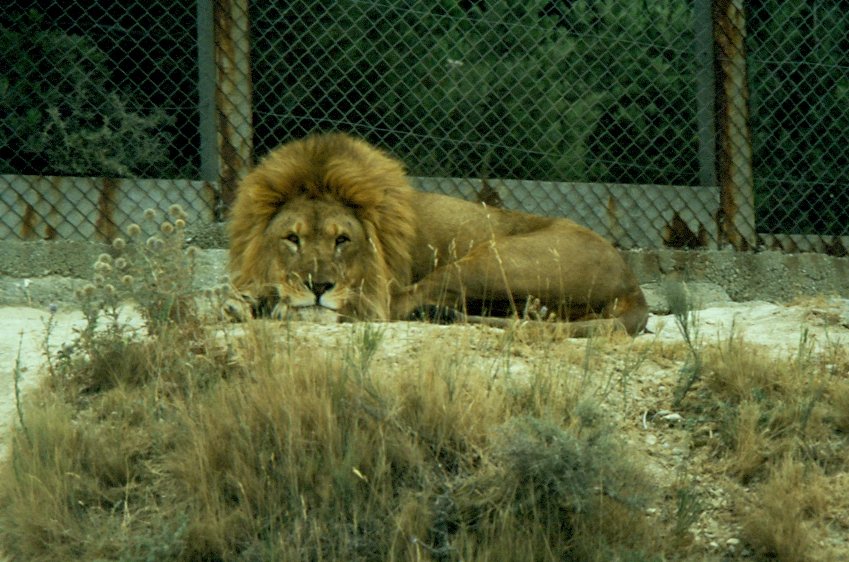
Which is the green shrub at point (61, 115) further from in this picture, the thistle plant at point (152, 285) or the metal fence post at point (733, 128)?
the metal fence post at point (733, 128)

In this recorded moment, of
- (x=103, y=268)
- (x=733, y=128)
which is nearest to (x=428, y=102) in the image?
(x=733, y=128)

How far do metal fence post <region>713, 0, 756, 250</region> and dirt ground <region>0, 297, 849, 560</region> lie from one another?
2.40 meters

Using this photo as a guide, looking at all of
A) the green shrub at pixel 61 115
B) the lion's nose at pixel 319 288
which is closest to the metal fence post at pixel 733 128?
the lion's nose at pixel 319 288

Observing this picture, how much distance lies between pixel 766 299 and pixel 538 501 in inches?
201

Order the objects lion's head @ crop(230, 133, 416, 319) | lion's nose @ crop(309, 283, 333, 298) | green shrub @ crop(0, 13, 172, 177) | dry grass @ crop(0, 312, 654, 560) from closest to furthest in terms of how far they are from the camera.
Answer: dry grass @ crop(0, 312, 654, 560)
lion's nose @ crop(309, 283, 333, 298)
lion's head @ crop(230, 133, 416, 319)
green shrub @ crop(0, 13, 172, 177)

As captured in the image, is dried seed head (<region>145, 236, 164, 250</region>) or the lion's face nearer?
dried seed head (<region>145, 236, 164, 250</region>)

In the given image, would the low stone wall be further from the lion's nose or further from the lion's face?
the lion's nose

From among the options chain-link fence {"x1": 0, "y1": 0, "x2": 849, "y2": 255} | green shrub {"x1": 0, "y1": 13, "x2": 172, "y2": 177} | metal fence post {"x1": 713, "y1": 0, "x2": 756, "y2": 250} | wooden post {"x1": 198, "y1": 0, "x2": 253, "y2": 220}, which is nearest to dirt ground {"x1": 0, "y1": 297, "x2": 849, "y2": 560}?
wooden post {"x1": 198, "y1": 0, "x2": 253, "y2": 220}

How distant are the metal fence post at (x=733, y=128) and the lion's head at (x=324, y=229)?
2.81m

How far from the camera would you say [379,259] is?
7133mm

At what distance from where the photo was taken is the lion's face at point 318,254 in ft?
22.4

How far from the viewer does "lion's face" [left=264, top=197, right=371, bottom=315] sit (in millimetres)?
6836

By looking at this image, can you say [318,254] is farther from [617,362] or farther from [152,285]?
[617,362]

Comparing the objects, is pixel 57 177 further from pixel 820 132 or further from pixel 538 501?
pixel 820 132
